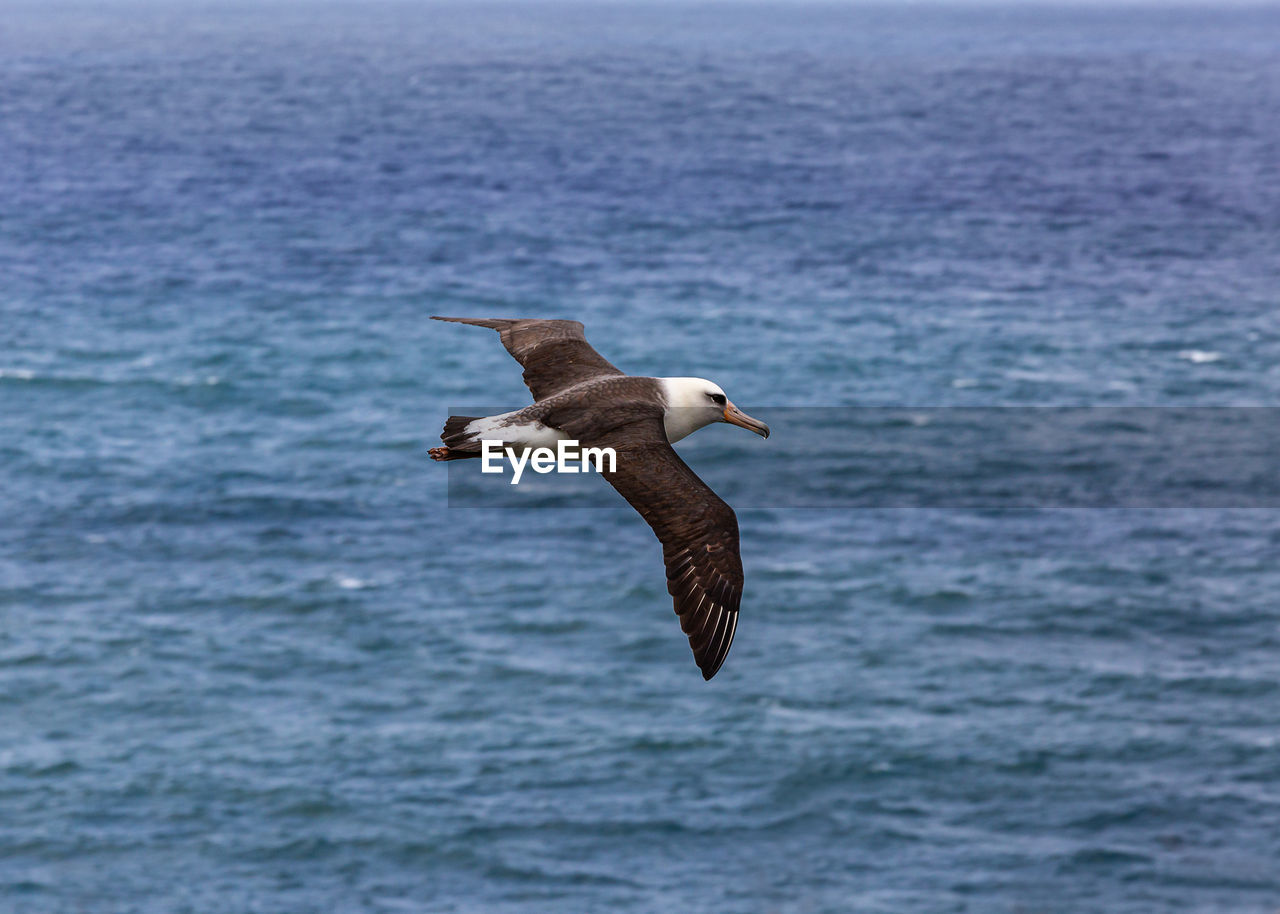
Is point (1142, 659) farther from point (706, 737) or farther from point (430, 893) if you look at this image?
point (430, 893)

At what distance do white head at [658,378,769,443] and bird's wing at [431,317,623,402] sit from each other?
94 cm

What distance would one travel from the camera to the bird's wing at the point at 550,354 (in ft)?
49.7

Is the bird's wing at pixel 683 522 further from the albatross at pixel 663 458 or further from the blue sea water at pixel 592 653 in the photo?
the blue sea water at pixel 592 653

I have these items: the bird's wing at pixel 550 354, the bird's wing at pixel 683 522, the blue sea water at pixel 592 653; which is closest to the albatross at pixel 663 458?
the bird's wing at pixel 683 522

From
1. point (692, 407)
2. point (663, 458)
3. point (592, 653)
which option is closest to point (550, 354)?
point (692, 407)

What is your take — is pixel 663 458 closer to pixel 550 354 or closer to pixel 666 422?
pixel 666 422

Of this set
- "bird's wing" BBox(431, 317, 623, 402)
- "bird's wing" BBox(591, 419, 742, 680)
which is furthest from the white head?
"bird's wing" BBox(431, 317, 623, 402)

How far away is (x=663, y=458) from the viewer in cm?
1284

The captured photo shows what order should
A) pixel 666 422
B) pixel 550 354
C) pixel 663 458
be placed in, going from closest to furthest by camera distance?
pixel 663 458 < pixel 666 422 < pixel 550 354

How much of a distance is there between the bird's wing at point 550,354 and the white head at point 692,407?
94 centimetres

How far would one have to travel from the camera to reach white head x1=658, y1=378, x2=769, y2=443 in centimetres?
1345

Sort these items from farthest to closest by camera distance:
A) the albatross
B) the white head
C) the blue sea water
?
the blue sea water → the white head → the albatross

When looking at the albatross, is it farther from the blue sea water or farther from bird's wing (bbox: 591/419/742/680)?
the blue sea water

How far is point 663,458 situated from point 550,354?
11.2 feet
